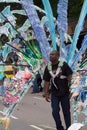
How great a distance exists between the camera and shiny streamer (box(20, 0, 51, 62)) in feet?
32.2

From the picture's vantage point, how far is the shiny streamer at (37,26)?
9.82 meters

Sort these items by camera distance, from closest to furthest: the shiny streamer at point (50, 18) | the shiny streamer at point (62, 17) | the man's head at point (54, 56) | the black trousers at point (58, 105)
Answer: the man's head at point (54, 56) < the black trousers at point (58, 105) < the shiny streamer at point (62, 17) < the shiny streamer at point (50, 18)

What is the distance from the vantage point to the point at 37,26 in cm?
991

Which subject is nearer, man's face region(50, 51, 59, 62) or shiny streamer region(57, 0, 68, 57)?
man's face region(50, 51, 59, 62)

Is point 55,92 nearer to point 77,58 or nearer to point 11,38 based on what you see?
point 77,58

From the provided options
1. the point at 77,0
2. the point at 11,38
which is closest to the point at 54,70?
the point at 11,38

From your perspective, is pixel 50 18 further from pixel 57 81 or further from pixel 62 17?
pixel 57 81

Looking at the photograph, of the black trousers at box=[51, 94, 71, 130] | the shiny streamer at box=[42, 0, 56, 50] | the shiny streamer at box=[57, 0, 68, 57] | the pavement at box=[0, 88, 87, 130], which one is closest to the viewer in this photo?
the black trousers at box=[51, 94, 71, 130]

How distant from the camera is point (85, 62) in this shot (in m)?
9.89

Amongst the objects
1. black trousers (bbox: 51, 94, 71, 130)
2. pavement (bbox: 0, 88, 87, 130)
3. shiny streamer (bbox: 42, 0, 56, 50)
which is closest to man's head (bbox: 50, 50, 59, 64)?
black trousers (bbox: 51, 94, 71, 130)

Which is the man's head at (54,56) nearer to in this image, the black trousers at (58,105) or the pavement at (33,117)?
the black trousers at (58,105)

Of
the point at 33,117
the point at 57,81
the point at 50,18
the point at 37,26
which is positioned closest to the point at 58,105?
the point at 57,81

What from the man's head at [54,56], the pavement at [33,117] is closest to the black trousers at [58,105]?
the man's head at [54,56]

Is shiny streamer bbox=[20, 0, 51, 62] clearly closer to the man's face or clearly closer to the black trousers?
the man's face
